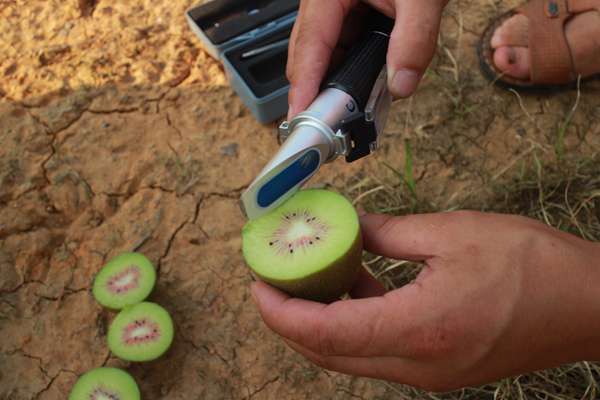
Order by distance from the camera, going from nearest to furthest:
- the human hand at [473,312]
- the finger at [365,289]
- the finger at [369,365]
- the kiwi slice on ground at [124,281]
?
1. the human hand at [473,312]
2. the finger at [369,365]
3. the finger at [365,289]
4. the kiwi slice on ground at [124,281]

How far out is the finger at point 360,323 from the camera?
1274 millimetres

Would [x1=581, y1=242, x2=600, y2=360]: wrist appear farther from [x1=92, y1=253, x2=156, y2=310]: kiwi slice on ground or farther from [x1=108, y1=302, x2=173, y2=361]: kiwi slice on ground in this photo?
[x1=92, y1=253, x2=156, y2=310]: kiwi slice on ground

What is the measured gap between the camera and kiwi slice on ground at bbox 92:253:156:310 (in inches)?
85.3

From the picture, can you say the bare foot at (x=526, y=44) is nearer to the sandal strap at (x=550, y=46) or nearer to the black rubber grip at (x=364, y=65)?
the sandal strap at (x=550, y=46)

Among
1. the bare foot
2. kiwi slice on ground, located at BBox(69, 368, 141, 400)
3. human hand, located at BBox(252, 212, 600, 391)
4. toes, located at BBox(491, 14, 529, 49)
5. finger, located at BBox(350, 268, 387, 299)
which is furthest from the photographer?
toes, located at BBox(491, 14, 529, 49)

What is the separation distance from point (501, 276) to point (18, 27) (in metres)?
2.63

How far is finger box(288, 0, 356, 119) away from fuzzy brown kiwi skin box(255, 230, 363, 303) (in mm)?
417

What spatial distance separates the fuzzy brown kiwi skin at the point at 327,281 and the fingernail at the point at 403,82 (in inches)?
16.5

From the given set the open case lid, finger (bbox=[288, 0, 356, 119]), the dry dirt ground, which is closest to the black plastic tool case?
the open case lid

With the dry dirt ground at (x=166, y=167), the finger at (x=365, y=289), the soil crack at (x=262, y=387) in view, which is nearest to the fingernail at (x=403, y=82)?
the finger at (x=365, y=289)

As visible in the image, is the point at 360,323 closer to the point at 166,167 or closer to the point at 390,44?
the point at 390,44

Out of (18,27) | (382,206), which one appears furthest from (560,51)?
(18,27)

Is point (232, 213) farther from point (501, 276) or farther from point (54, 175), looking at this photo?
point (501, 276)

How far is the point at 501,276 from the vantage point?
129 centimetres
